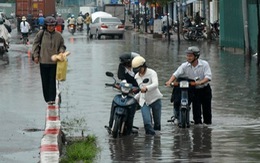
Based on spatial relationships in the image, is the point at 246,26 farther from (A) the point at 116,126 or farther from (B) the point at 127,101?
(A) the point at 116,126

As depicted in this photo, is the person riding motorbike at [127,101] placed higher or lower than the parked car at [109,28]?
lower

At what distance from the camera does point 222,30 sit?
42188 mm

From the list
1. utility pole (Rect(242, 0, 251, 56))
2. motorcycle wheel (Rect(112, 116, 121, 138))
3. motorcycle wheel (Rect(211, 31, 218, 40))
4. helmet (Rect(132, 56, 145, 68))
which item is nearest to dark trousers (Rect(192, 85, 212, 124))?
helmet (Rect(132, 56, 145, 68))

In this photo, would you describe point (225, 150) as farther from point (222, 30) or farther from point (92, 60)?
point (222, 30)

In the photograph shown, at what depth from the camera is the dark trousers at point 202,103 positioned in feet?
51.9

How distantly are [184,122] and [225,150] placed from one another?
2.84m

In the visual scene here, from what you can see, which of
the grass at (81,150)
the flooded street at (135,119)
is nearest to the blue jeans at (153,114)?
the flooded street at (135,119)

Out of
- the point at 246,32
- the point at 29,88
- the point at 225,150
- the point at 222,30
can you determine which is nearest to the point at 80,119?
the point at 225,150

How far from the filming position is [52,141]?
486 inches

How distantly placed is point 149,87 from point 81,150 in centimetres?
259

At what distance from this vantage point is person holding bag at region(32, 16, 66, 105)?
16812 mm

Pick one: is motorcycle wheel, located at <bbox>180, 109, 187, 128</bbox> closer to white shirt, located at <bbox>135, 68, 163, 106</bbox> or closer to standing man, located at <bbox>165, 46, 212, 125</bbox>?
standing man, located at <bbox>165, 46, 212, 125</bbox>

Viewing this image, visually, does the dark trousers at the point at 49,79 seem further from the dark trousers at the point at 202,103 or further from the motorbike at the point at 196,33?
the motorbike at the point at 196,33

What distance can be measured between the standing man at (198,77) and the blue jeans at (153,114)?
0.39m
